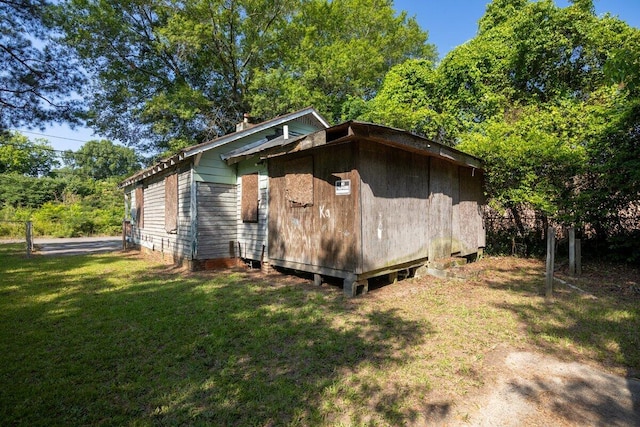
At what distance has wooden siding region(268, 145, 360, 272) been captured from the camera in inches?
206

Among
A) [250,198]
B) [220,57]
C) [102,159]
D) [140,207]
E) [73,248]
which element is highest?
[102,159]

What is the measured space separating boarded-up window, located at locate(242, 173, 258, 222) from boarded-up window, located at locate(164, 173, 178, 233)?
208 cm

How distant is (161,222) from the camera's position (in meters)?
9.91

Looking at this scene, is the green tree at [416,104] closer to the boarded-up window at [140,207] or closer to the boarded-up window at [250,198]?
the boarded-up window at [250,198]

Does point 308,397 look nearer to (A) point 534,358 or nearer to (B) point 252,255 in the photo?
(A) point 534,358

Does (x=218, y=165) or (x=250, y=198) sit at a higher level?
(x=218, y=165)

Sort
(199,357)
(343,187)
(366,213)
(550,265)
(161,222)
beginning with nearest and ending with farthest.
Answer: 1. (199,357)
2. (550,265)
3. (366,213)
4. (343,187)
5. (161,222)

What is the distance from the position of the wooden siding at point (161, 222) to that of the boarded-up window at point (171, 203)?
0.58 feet

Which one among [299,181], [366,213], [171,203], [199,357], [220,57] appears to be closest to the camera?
[199,357]

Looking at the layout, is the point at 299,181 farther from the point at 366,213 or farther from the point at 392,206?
the point at 392,206

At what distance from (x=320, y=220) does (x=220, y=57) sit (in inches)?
654

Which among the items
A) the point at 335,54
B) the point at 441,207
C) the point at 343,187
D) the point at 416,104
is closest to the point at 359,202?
the point at 343,187

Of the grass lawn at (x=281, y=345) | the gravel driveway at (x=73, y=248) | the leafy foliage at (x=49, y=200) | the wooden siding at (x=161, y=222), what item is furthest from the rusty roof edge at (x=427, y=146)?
the leafy foliage at (x=49, y=200)

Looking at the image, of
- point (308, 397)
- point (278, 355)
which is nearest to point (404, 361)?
point (308, 397)
